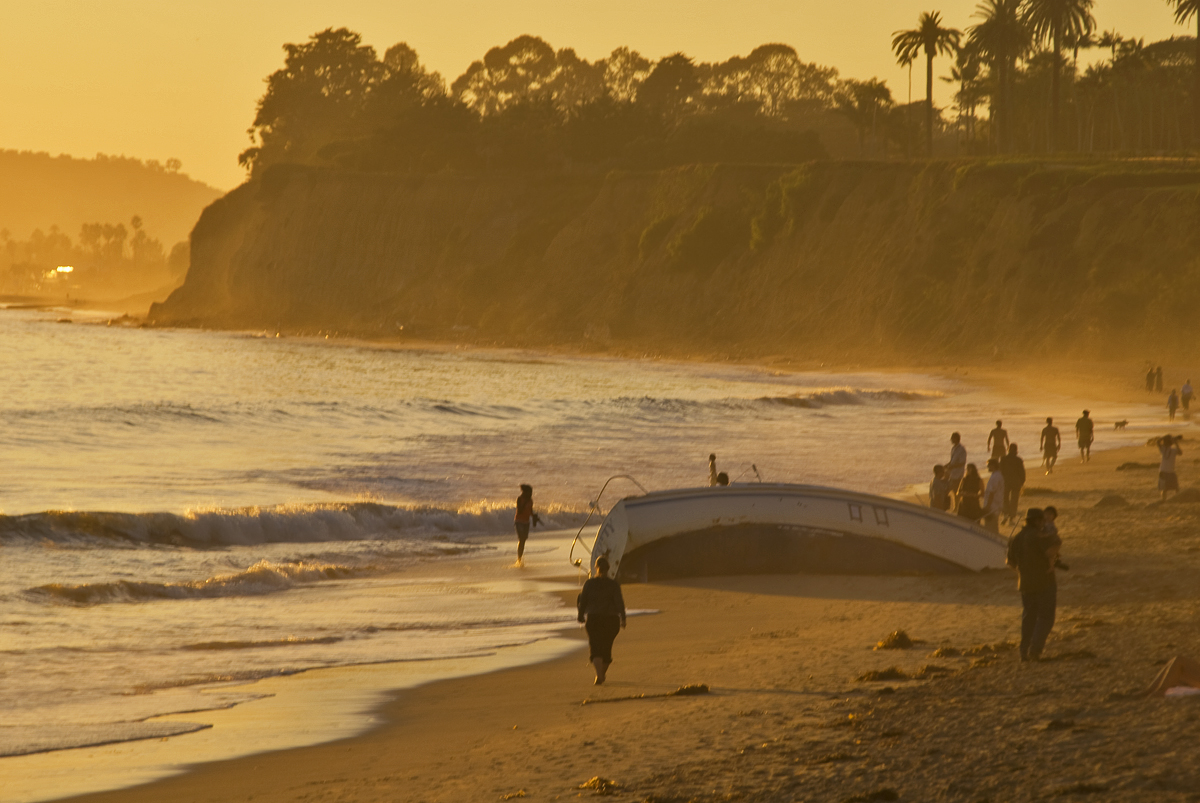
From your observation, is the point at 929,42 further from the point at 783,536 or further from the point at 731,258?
the point at 783,536

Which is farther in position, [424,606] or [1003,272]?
[1003,272]

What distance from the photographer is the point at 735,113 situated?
144 meters

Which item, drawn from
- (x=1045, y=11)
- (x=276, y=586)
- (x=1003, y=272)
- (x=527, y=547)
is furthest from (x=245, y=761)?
(x=1045, y=11)

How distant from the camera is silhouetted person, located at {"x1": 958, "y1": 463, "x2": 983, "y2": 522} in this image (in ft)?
54.3

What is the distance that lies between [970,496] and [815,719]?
9152 mm

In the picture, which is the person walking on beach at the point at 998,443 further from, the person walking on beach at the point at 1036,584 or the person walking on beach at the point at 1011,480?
the person walking on beach at the point at 1036,584

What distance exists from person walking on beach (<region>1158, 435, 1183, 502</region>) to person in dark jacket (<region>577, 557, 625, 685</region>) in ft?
40.0

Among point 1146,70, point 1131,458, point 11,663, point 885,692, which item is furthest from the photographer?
point 1146,70

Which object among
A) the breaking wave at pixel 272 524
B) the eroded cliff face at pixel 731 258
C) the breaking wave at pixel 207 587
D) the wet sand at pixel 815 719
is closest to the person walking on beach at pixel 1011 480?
the wet sand at pixel 815 719

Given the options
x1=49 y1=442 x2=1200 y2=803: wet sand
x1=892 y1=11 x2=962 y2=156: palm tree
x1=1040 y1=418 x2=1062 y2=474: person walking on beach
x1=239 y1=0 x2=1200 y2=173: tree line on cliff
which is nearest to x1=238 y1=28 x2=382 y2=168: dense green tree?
x1=239 y1=0 x2=1200 y2=173: tree line on cliff

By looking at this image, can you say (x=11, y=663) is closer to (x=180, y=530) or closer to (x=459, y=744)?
(x=459, y=744)

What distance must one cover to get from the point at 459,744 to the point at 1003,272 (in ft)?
224

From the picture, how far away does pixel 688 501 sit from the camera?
14891 millimetres

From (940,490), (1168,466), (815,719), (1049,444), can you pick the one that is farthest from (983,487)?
(815,719)
